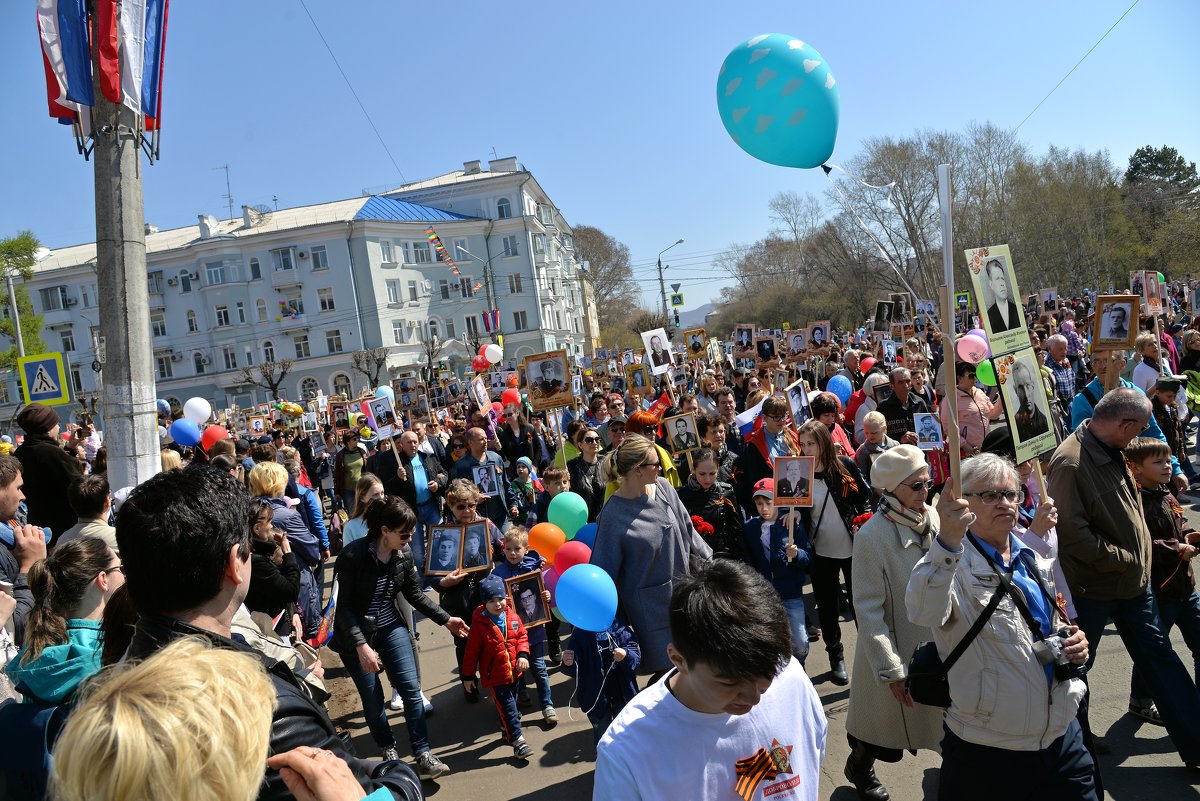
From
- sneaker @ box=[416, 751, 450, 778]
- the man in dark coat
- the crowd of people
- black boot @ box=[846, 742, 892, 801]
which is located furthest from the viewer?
the man in dark coat

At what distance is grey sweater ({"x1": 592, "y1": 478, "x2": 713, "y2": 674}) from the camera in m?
4.38

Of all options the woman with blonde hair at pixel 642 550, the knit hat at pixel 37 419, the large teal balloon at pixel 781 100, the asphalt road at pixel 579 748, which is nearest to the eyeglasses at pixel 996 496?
the asphalt road at pixel 579 748

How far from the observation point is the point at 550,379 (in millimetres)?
11586

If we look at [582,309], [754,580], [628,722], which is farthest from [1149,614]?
[582,309]

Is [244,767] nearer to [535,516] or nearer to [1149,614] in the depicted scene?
[1149,614]

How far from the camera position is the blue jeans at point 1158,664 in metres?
3.85

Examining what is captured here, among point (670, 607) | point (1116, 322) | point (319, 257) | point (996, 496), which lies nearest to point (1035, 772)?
point (996, 496)

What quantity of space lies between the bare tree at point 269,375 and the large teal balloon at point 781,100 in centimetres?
5305

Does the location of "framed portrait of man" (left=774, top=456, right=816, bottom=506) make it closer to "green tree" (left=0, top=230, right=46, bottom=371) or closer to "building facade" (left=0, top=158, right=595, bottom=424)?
"green tree" (left=0, top=230, right=46, bottom=371)

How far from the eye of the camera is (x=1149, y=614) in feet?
13.0

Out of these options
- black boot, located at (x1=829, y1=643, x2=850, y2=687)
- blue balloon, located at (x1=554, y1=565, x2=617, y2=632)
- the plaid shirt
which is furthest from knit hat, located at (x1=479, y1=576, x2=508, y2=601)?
the plaid shirt

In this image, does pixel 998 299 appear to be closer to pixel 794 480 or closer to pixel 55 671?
pixel 794 480

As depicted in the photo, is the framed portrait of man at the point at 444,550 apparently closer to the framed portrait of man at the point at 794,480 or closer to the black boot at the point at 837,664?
the framed portrait of man at the point at 794,480

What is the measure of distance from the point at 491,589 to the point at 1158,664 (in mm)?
3837
